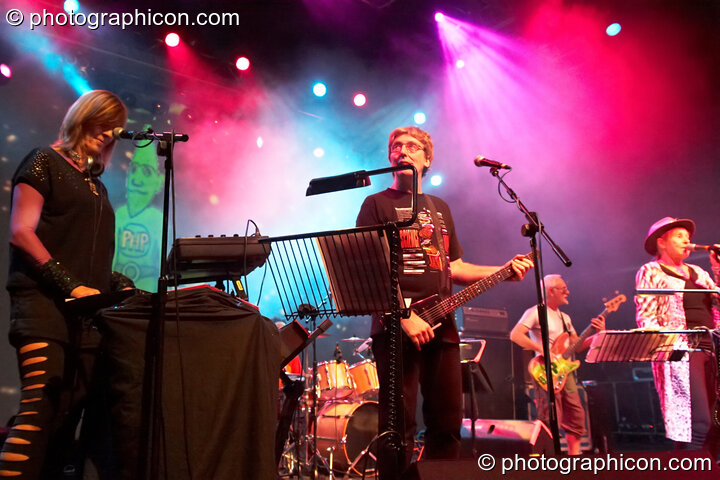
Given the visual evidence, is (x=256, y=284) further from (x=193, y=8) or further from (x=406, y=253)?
(x=406, y=253)

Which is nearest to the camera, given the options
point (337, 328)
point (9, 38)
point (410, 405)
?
point (410, 405)

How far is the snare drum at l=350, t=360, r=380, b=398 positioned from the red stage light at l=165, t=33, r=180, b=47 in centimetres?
517

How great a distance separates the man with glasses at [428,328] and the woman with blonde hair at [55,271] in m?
1.39

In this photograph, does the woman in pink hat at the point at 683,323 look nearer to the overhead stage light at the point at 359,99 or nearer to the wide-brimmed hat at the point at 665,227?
the wide-brimmed hat at the point at 665,227

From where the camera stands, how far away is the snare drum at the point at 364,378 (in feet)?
20.8

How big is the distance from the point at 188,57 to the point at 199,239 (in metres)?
6.46

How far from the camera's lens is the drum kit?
5910 mm

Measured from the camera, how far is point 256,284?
8633mm

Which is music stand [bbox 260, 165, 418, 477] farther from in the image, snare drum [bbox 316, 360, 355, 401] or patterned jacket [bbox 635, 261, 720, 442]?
snare drum [bbox 316, 360, 355, 401]

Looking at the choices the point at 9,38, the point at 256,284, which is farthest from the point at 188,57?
the point at 256,284

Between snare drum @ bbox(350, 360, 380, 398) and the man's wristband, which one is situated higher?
the man's wristband

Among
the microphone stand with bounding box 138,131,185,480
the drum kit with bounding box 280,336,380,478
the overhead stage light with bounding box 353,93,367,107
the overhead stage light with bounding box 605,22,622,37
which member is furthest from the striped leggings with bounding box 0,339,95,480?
the overhead stage light with bounding box 605,22,622,37

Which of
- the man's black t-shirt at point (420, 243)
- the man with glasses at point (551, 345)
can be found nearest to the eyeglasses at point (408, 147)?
the man's black t-shirt at point (420, 243)

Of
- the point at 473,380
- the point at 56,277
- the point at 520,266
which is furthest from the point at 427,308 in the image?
the point at 473,380
